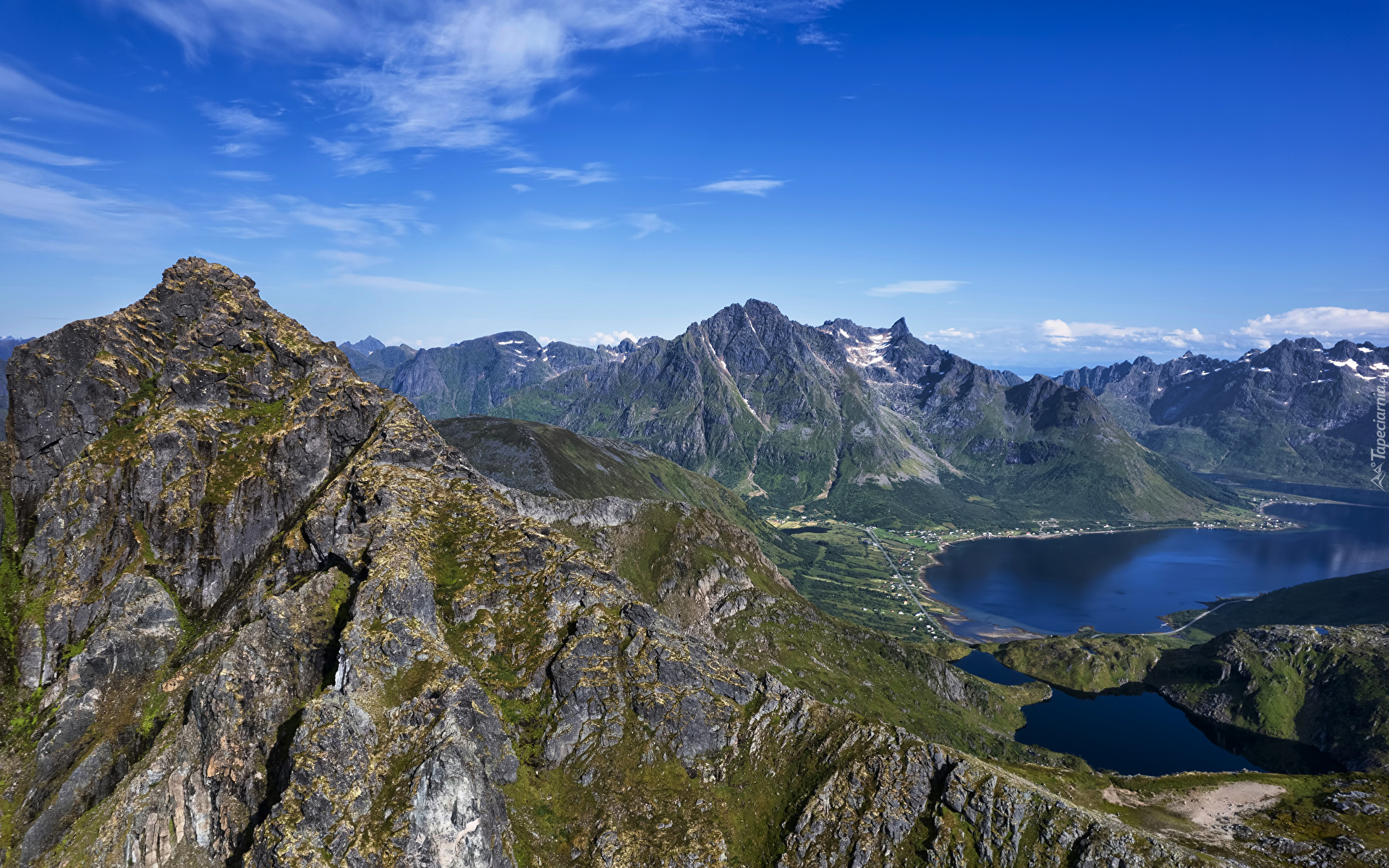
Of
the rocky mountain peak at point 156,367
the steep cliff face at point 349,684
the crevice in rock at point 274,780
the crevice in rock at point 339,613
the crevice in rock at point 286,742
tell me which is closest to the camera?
the crevice in rock at point 274,780

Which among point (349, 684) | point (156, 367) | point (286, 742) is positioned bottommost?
point (286, 742)

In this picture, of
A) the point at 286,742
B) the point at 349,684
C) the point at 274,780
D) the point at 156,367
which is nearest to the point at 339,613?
the point at 349,684

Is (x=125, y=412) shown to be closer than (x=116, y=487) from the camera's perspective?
No

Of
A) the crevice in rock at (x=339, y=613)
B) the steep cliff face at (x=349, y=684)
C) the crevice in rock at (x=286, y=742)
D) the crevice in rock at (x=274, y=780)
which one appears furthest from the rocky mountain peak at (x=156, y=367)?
the crevice in rock at (x=274, y=780)

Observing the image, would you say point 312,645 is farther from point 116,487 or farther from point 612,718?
point 116,487

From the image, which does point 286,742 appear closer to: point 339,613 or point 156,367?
point 339,613

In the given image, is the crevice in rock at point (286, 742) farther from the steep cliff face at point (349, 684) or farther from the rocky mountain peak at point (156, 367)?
the rocky mountain peak at point (156, 367)

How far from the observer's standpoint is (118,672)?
286 feet

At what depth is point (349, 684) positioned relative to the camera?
74625 mm

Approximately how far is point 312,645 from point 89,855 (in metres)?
28.0

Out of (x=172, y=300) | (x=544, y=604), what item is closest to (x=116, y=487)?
(x=172, y=300)

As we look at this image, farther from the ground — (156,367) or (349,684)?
(156,367)

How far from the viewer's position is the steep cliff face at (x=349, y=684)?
231ft

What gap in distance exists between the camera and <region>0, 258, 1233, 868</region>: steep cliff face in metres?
70.4
